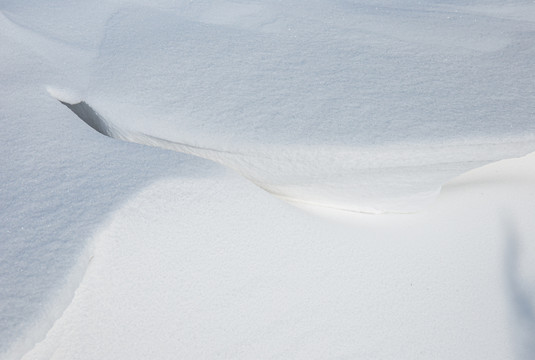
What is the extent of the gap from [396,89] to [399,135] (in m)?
0.16

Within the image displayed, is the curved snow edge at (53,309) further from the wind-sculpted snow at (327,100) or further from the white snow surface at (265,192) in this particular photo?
the wind-sculpted snow at (327,100)

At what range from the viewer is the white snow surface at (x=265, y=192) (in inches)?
30.0

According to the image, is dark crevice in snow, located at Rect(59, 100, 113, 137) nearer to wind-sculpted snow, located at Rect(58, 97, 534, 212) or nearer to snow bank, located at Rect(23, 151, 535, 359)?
wind-sculpted snow, located at Rect(58, 97, 534, 212)

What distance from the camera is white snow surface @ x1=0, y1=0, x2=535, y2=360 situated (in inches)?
30.0

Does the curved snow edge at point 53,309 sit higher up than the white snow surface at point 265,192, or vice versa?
the white snow surface at point 265,192

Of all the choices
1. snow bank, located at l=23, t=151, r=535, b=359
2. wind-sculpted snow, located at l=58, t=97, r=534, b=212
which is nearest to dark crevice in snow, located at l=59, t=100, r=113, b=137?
wind-sculpted snow, located at l=58, t=97, r=534, b=212

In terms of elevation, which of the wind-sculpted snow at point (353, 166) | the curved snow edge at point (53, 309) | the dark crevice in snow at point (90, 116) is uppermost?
the wind-sculpted snow at point (353, 166)

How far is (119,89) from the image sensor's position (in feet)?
3.39

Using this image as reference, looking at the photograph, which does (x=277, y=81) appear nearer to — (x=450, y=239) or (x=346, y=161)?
(x=346, y=161)

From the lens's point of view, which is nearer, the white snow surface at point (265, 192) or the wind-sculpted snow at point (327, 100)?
the white snow surface at point (265, 192)

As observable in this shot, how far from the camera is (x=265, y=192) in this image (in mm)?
929

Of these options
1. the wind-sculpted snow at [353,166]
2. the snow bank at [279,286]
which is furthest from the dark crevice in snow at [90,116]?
the snow bank at [279,286]

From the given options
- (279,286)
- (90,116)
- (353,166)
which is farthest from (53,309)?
(353,166)

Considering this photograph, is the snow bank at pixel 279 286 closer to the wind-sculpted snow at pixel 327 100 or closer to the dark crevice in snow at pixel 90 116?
the wind-sculpted snow at pixel 327 100
